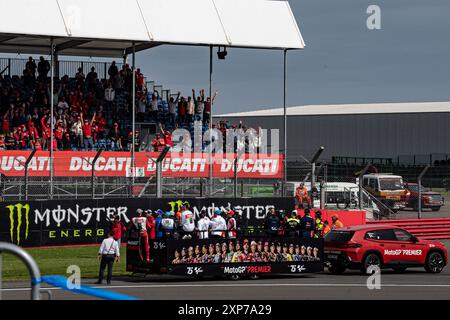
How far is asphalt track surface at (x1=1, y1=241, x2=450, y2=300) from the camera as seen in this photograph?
19469 millimetres

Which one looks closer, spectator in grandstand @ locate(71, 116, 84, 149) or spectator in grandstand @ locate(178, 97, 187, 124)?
spectator in grandstand @ locate(71, 116, 84, 149)

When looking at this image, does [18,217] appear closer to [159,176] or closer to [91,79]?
[159,176]

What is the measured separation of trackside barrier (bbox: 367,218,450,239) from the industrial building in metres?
38.8

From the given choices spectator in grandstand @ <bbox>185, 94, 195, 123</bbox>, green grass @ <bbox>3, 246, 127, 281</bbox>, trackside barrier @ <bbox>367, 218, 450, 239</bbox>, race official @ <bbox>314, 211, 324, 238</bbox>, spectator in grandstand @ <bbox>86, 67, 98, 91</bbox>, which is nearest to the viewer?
green grass @ <bbox>3, 246, 127, 281</bbox>

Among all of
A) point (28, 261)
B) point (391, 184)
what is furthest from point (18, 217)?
point (28, 261)

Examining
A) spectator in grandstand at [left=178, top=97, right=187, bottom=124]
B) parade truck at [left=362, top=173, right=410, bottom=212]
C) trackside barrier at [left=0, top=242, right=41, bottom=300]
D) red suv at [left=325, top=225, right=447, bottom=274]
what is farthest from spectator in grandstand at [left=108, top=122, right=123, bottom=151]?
trackside barrier at [left=0, top=242, right=41, bottom=300]

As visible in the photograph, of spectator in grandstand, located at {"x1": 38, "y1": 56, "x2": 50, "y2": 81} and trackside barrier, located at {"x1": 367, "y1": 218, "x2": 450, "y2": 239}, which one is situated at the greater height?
spectator in grandstand, located at {"x1": 38, "y1": 56, "x2": 50, "y2": 81}

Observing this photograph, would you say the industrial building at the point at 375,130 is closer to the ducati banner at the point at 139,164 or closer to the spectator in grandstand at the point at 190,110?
the spectator in grandstand at the point at 190,110

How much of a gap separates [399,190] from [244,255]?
93.5ft

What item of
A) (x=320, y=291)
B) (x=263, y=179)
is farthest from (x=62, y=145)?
(x=320, y=291)

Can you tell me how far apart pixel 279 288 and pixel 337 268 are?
4.48 meters

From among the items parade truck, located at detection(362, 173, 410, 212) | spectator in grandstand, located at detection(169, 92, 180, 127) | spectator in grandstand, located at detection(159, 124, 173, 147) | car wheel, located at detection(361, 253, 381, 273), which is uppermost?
spectator in grandstand, located at detection(169, 92, 180, 127)

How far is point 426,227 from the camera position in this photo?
40.7 meters

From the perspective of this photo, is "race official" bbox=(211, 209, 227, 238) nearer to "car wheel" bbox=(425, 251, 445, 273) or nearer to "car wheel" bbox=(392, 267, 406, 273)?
"car wheel" bbox=(392, 267, 406, 273)
